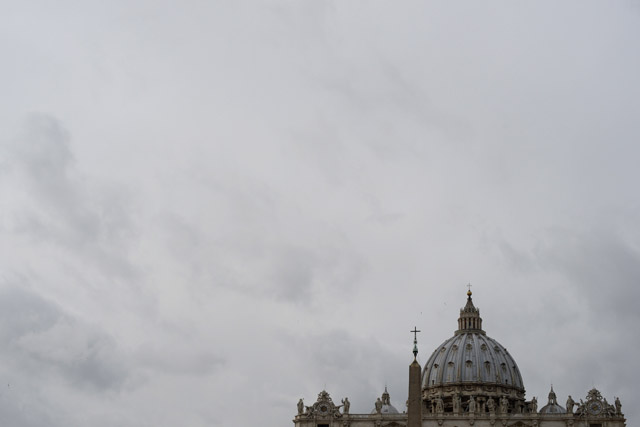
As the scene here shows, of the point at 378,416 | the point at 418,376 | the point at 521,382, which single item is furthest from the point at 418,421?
the point at 521,382

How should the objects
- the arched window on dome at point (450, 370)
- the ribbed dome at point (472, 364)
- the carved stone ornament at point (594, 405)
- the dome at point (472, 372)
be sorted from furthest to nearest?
the arched window on dome at point (450, 370)
the ribbed dome at point (472, 364)
the dome at point (472, 372)
the carved stone ornament at point (594, 405)

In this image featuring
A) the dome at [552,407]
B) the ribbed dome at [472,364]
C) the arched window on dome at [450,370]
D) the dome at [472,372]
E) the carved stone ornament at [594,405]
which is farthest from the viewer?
the arched window on dome at [450,370]

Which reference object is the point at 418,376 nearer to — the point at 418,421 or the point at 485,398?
the point at 418,421

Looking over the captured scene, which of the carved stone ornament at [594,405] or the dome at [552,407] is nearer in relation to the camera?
the carved stone ornament at [594,405]

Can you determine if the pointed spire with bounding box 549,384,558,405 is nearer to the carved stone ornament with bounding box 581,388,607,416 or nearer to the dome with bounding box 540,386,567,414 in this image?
the dome with bounding box 540,386,567,414

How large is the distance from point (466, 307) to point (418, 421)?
131679 millimetres

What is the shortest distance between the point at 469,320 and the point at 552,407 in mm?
34785

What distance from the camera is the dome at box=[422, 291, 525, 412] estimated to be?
173250 millimetres

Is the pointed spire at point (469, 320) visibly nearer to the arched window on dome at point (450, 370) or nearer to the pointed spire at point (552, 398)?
the arched window on dome at point (450, 370)

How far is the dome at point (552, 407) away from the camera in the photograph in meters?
156

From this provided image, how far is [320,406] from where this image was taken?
151500mm

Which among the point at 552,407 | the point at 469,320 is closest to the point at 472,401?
the point at 552,407

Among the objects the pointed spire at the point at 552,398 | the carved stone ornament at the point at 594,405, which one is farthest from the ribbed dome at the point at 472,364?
the carved stone ornament at the point at 594,405

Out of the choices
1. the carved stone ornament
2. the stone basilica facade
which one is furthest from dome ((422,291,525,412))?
the carved stone ornament
